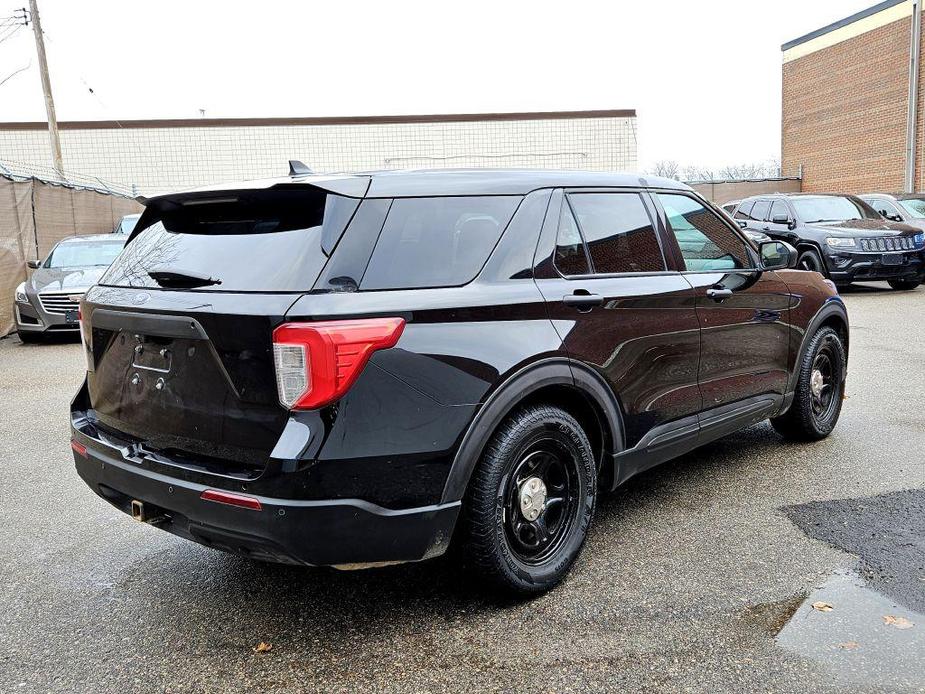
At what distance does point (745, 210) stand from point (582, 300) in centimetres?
1411

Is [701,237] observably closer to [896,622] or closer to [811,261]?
[896,622]

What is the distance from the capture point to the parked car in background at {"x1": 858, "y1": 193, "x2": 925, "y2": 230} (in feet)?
54.7

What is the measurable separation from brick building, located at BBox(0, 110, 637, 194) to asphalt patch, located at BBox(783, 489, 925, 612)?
22687mm

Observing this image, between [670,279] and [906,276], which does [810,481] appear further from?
[906,276]

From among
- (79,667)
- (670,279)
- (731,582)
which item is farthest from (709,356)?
(79,667)

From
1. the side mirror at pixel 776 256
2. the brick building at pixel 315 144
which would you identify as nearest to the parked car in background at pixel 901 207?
the brick building at pixel 315 144

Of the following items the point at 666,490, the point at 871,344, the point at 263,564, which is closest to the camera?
the point at 263,564

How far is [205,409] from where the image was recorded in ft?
9.50

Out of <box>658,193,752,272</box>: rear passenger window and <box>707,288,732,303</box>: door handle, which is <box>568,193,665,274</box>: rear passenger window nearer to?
<box>658,193,752,272</box>: rear passenger window

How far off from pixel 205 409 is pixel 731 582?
7.53 feet

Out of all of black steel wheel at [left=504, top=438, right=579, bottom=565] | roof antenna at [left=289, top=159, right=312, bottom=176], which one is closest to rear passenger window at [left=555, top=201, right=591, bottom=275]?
black steel wheel at [left=504, top=438, right=579, bottom=565]

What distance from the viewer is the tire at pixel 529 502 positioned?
3068 millimetres

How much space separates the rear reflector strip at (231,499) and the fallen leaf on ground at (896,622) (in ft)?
7.88

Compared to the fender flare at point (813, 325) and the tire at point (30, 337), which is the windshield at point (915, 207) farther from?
the tire at point (30, 337)
